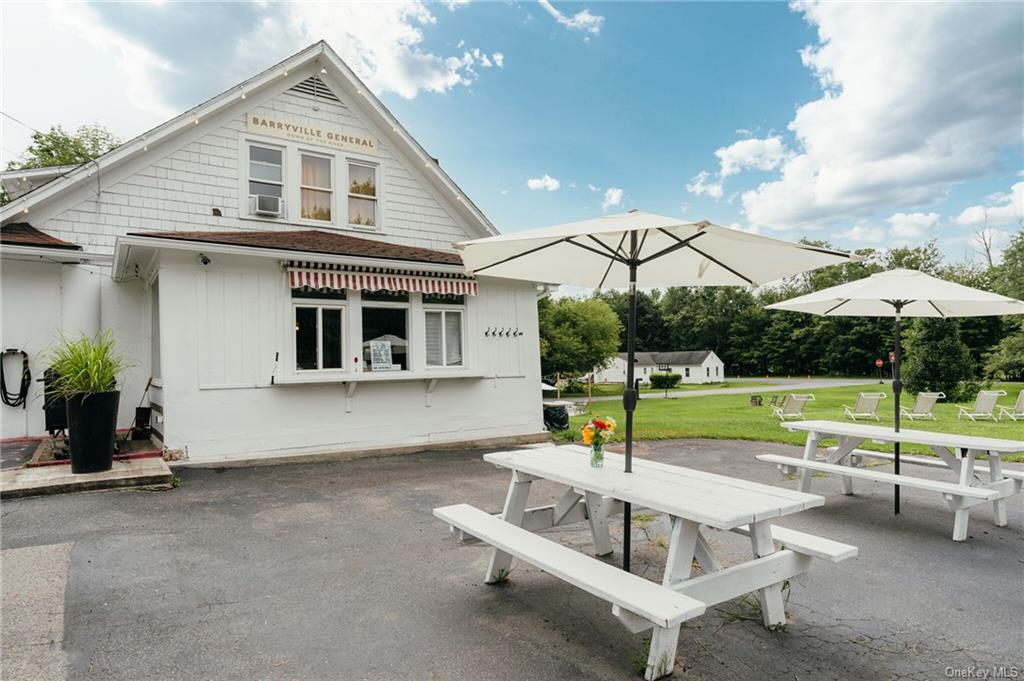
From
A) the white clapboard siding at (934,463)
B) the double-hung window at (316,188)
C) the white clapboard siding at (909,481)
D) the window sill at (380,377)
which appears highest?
the double-hung window at (316,188)

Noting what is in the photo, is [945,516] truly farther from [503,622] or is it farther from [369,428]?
[369,428]

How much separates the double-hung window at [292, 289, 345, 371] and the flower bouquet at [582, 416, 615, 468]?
645 cm

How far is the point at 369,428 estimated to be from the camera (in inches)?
382

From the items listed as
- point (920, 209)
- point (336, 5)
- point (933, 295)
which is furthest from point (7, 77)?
point (920, 209)

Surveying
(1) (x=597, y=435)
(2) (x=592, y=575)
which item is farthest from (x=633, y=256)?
(2) (x=592, y=575)

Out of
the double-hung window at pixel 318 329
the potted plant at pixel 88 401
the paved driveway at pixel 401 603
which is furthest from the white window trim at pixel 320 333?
the paved driveway at pixel 401 603

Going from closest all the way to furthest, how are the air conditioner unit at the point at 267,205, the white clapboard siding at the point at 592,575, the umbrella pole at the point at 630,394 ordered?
the white clapboard siding at the point at 592,575, the umbrella pole at the point at 630,394, the air conditioner unit at the point at 267,205

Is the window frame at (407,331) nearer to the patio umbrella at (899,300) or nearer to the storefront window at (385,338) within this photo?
the storefront window at (385,338)

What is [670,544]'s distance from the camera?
10.0ft

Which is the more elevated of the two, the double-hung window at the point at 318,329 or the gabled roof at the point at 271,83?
the gabled roof at the point at 271,83

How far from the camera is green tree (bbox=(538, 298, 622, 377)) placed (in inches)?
1793

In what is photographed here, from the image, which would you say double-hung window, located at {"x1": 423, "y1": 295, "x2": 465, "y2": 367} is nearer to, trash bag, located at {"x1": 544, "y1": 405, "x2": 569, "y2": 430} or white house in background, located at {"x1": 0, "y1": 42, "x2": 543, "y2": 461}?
white house in background, located at {"x1": 0, "y1": 42, "x2": 543, "y2": 461}

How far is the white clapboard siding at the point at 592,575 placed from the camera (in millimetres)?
2500

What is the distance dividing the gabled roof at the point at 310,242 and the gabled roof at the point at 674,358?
62414 millimetres
